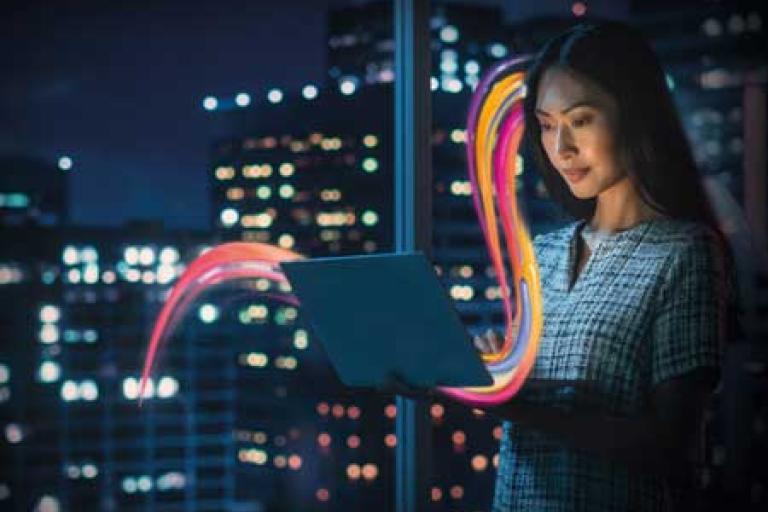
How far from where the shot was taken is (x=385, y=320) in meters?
2.13

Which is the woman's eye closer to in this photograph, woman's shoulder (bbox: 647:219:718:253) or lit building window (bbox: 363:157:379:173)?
woman's shoulder (bbox: 647:219:718:253)

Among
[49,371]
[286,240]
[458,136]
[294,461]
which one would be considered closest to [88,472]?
[49,371]

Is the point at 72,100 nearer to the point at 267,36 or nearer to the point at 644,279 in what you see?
the point at 267,36

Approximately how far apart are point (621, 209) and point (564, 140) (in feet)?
0.71

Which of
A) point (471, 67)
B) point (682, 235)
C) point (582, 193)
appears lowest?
point (682, 235)

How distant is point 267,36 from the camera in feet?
12.9

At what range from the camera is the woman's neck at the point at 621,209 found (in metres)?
2.32

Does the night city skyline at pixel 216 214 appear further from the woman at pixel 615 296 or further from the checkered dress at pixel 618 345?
the checkered dress at pixel 618 345

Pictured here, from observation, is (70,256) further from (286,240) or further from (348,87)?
(348,87)

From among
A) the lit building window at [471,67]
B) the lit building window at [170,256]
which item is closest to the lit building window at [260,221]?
the lit building window at [170,256]

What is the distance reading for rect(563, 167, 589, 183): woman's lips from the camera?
2375 millimetres

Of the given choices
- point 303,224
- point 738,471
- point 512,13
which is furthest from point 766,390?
point 303,224

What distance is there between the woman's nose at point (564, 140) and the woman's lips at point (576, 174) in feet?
0.17

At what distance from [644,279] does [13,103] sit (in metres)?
2.29
